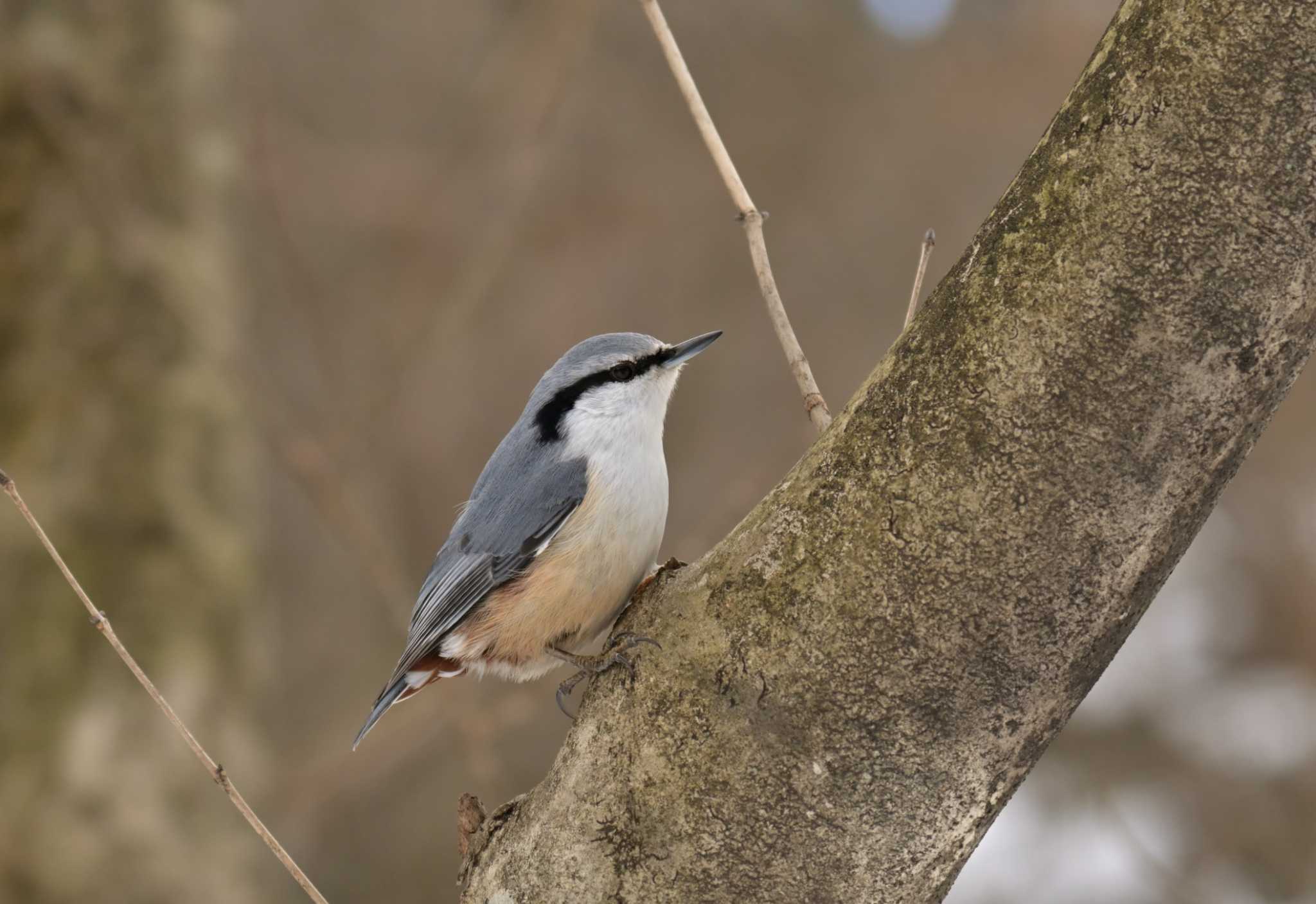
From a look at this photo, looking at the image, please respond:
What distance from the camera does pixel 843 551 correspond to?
1.21 metres

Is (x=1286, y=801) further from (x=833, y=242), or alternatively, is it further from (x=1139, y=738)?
(x=833, y=242)

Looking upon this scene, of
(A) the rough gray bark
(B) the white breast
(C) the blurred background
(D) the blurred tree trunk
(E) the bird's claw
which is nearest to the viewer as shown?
(A) the rough gray bark

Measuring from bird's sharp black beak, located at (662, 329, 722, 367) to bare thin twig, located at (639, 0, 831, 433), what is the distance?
26.9 inches

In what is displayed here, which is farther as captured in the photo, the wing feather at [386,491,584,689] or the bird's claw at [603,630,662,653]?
the wing feather at [386,491,584,689]

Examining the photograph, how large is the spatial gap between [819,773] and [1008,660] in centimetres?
23

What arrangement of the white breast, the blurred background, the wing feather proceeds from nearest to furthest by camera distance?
the white breast, the wing feather, the blurred background

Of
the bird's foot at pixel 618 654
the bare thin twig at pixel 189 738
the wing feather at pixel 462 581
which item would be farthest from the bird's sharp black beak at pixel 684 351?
the bare thin twig at pixel 189 738

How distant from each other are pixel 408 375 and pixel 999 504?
3.46m

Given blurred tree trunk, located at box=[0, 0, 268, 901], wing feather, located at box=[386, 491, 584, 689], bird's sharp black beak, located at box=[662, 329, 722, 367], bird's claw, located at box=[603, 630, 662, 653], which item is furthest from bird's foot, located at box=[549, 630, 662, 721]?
blurred tree trunk, located at box=[0, 0, 268, 901]

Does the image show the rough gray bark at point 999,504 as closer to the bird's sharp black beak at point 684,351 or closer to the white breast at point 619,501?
the white breast at point 619,501

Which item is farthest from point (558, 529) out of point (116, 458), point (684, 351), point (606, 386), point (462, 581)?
point (116, 458)

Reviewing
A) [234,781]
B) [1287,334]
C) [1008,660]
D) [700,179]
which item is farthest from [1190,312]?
[700,179]

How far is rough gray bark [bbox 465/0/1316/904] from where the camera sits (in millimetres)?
1062

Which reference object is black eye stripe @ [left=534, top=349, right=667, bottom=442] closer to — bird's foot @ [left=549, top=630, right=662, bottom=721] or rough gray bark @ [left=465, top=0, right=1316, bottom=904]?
bird's foot @ [left=549, top=630, right=662, bottom=721]
